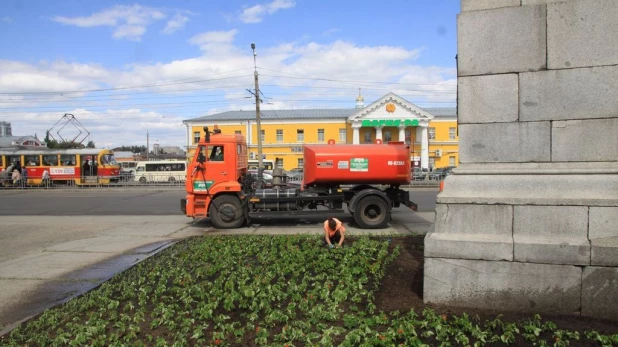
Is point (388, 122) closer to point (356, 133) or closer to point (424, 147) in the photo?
point (356, 133)

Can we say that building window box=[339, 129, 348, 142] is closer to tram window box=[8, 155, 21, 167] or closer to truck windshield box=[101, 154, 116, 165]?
truck windshield box=[101, 154, 116, 165]

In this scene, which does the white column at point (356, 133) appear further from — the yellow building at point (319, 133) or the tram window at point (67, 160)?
the tram window at point (67, 160)

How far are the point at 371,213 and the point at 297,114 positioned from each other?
53.2 meters

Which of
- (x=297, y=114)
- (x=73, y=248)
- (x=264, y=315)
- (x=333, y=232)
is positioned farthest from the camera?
(x=297, y=114)

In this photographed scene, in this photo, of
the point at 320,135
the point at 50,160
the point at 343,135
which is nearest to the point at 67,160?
the point at 50,160

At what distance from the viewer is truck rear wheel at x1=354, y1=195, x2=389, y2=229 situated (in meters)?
12.1

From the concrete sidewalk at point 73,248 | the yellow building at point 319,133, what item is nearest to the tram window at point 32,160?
the yellow building at point 319,133

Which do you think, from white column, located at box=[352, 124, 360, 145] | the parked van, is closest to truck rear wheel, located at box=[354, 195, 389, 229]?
the parked van

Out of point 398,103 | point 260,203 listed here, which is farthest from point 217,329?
point 398,103

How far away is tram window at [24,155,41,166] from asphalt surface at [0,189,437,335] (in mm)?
20740

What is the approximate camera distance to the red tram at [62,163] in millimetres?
36938

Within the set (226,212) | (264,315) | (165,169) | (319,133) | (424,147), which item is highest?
(319,133)

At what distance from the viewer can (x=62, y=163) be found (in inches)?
1468

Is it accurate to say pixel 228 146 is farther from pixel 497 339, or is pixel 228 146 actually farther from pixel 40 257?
pixel 497 339
